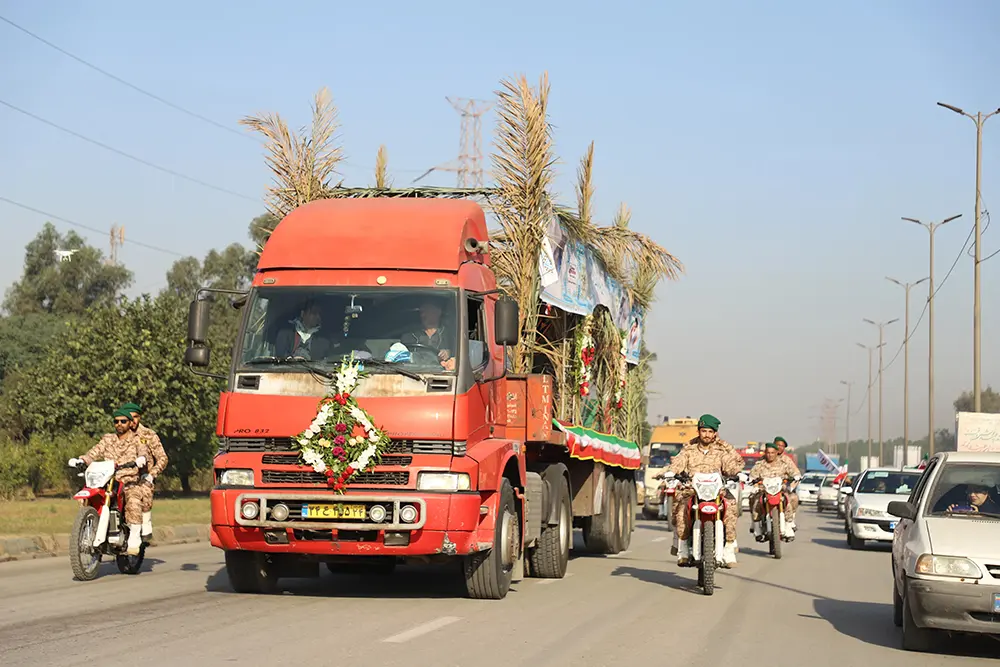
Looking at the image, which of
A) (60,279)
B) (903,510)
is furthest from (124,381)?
(60,279)

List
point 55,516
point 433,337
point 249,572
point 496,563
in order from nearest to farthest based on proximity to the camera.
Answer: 1. point 433,337
2. point 496,563
3. point 249,572
4. point 55,516

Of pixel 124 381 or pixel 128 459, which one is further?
pixel 124 381

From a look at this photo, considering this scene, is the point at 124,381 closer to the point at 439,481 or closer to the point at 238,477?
the point at 238,477

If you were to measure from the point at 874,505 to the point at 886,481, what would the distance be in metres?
1.92

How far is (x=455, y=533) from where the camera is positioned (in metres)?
11.8

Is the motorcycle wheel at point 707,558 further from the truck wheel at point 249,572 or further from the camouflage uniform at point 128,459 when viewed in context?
the camouflage uniform at point 128,459

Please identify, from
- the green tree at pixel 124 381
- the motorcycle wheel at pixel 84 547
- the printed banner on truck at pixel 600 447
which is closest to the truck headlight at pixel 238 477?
the motorcycle wheel at pixel 84 547

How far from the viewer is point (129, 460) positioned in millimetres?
14734

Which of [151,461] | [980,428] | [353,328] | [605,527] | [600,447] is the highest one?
[980,428]

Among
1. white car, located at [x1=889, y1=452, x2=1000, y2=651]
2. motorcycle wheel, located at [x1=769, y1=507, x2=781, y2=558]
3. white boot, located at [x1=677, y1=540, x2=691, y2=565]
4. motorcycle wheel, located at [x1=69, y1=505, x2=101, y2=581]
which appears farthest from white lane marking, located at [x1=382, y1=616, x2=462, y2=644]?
motorcycle wheel, located at [x1=769, y1=507, x2=781, y2=558]

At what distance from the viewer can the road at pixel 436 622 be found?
9062 mm

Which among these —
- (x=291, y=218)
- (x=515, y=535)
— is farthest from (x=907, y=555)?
(x=291, y=218)

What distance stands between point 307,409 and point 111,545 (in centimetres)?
395

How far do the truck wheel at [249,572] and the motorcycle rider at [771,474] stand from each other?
11646 millimetres
